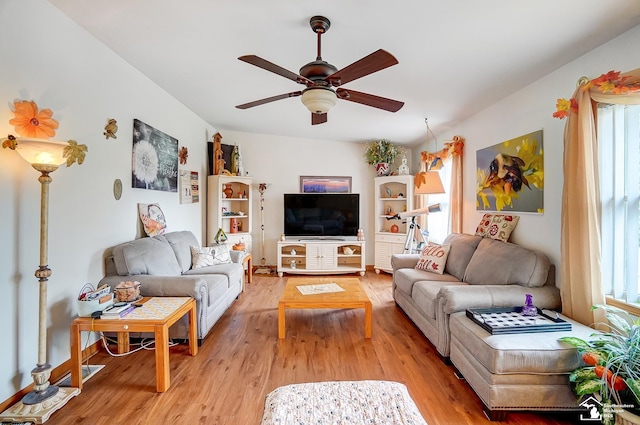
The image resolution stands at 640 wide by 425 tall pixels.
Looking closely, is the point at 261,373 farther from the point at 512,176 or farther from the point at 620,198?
the point at 512,176

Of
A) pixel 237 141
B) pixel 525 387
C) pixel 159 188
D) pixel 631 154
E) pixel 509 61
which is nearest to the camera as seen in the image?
pixel 525 387

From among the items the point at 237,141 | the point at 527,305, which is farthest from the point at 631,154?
the point at 237,141

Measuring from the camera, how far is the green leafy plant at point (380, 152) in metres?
5.39

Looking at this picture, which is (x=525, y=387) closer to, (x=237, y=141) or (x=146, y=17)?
(x=146, y=17)

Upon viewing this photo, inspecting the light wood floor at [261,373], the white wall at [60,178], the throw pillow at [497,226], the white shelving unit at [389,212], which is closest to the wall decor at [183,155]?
the white wall at [60,178]

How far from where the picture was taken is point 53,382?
2.11 m

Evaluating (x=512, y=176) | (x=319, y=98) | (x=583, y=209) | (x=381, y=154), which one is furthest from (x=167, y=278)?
(x=381, y=154)

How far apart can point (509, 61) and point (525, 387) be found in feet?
7.76

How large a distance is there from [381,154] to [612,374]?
14.2 ft

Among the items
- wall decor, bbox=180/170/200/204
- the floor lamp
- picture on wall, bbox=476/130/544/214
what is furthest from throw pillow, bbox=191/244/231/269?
picture on wall, bbox=476/130/544/214

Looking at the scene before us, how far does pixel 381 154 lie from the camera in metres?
5.40

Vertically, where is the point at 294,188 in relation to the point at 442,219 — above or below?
above

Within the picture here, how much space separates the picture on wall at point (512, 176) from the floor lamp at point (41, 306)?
12.1 ft
